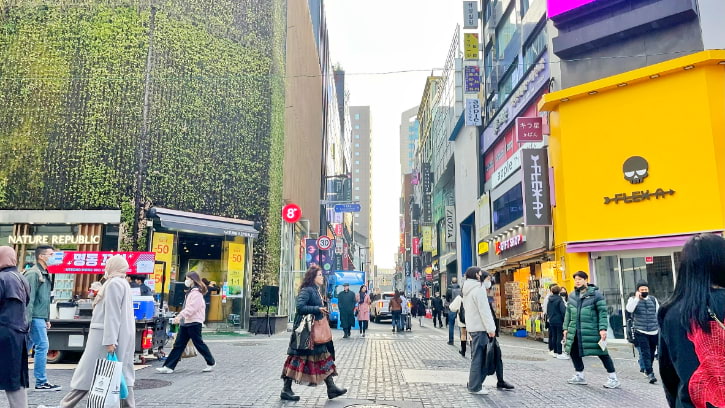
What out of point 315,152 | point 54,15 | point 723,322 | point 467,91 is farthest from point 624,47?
point 315,152

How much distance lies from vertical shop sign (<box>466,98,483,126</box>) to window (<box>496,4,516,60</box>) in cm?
316

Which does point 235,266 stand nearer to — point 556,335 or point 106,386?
point 556,335

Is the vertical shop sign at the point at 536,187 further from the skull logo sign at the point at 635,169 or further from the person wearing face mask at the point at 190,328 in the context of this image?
the person wearing face mask at the point at 190,328

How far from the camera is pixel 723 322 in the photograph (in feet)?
7.82

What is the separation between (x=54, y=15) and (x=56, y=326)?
1471cm

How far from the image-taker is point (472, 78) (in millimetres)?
30031

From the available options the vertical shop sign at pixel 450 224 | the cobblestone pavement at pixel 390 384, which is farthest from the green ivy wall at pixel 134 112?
the vertical shop sign at pixel 450 224

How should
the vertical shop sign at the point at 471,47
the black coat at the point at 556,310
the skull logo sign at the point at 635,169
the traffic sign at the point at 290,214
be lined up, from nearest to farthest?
the black coat at the point at 556,310, the skull logo sign at the point at 635,169, the traffic sign at the point at 290,214, the vertical shop sign at the point at 471,47

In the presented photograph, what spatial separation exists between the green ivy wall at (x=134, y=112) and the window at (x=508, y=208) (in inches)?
440

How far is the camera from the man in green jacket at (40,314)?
23.8ft

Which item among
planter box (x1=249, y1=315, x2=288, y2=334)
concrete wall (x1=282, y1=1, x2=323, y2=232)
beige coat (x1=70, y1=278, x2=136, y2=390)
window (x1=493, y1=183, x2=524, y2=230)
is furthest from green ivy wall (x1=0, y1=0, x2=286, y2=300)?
beige coat (x1=70, y1=278, x2=136, y2=390)

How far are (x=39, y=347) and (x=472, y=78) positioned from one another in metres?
26.8

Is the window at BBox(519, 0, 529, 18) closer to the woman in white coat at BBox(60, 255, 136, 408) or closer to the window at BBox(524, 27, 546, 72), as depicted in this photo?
the window at BBox(524, 27, 546, 72)

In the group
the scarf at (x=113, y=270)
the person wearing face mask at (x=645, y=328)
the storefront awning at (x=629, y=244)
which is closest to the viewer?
the scarf at (x=113, y=270)
